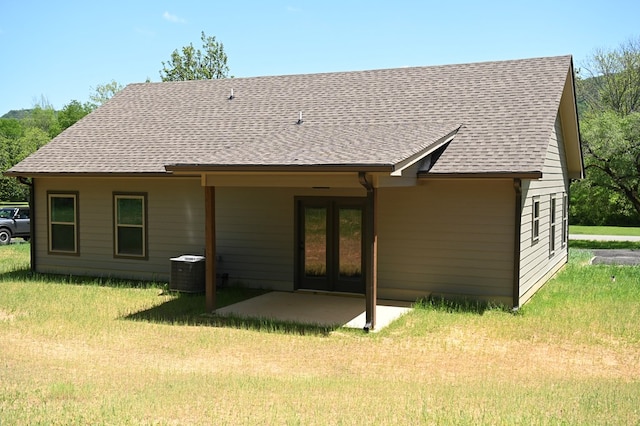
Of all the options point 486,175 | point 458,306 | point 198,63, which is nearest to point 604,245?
point 458,306

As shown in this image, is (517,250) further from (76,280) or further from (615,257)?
(615,257)

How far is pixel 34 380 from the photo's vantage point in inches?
292

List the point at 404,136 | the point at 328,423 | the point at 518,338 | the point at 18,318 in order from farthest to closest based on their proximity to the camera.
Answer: the point at 404,136 → the point at 18,318 → the point at 518,338 → the point at 328,423

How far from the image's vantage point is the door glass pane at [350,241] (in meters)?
13.8

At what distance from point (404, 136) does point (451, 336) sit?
4.21 m

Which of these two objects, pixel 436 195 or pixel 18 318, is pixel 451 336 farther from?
pixel 18 318

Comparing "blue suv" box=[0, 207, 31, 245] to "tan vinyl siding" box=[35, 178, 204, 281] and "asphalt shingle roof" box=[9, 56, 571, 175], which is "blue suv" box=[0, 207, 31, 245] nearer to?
"asphalt shingle roof" box=[9, 56, 571, 175]

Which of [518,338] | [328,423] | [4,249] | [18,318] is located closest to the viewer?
[328,423]

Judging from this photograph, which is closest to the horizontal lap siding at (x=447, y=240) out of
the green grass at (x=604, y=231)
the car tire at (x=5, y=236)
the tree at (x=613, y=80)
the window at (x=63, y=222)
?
the window at (x=63, y=222)

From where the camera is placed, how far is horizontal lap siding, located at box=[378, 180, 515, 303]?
1254 cm

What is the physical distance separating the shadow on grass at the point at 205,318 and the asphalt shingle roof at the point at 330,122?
2724 mm

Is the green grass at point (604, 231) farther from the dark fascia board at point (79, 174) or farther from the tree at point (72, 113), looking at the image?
the tree at point (72, 113)

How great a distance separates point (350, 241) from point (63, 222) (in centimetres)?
783

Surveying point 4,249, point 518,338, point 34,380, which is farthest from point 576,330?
point 4,249
